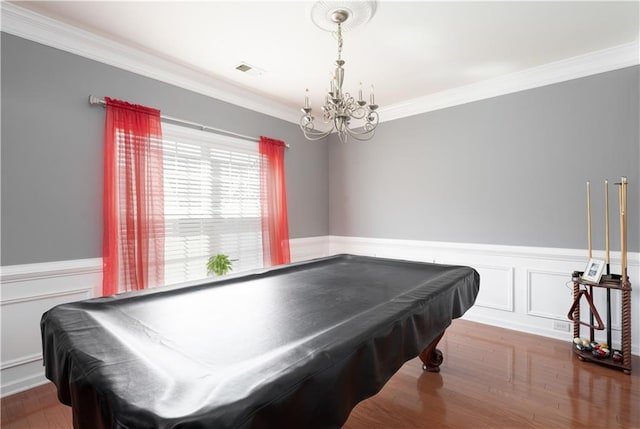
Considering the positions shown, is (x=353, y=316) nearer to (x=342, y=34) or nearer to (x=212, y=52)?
(x=342, y=34)

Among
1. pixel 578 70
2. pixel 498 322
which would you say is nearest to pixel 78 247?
pixel 498 322

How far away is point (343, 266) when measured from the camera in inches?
107

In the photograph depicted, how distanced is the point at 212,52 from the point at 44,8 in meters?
1.16

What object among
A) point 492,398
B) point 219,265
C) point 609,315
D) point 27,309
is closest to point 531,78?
point 609,315

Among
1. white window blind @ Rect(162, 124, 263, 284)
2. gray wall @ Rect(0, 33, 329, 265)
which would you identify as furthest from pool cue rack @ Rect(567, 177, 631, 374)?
gray wall @ Rect(0, 33, 329, 265)

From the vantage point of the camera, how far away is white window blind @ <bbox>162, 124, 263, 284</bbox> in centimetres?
313

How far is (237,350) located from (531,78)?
3.80 m

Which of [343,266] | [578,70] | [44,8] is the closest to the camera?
[44,8]

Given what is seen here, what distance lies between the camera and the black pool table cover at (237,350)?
0.78 m

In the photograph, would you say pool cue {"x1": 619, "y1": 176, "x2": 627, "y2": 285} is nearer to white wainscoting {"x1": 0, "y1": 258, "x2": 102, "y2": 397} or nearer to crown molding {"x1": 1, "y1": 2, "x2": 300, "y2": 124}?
crown molding {"x1": 1, "y1": 2, "x2": 300, "y2": 124}

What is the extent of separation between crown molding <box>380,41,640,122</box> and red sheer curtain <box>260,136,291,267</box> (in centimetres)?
173

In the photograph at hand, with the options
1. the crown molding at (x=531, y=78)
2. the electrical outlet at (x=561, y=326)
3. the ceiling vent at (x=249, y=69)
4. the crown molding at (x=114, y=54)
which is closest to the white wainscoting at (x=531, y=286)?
the electrical outlet at (x=561, y=326)

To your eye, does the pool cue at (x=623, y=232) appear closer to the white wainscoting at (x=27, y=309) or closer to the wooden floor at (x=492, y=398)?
the wooden floor at (x=492, y=398)

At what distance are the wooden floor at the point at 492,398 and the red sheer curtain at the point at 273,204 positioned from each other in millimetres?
2069
